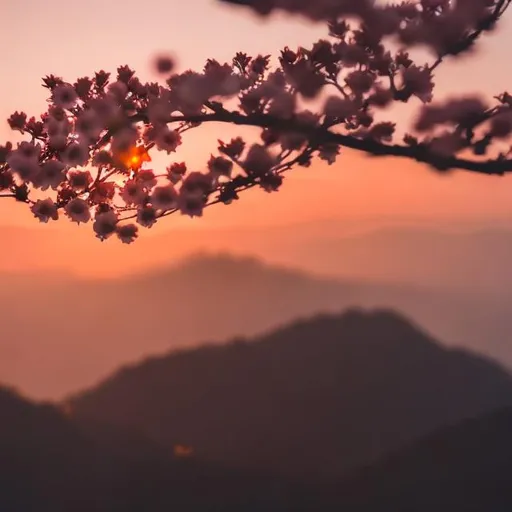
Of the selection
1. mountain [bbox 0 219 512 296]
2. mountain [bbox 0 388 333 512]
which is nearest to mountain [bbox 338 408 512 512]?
mountain [bbox 0 388 333 512]

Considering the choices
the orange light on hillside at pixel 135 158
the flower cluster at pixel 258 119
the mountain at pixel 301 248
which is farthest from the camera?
the mountain at pixel 301 248

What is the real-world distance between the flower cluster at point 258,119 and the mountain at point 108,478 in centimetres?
104

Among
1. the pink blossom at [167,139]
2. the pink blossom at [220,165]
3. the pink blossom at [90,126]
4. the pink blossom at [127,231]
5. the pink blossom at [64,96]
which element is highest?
the pink blossom at [64,96]

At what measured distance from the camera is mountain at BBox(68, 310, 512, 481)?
2.87m

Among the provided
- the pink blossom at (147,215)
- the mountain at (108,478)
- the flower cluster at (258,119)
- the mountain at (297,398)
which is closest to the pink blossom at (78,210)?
the flower cluster at (258,119)

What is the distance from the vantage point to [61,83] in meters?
2.20

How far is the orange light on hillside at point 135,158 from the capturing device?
2166 millimetres

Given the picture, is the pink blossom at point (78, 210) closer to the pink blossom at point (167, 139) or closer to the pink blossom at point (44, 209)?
the pink blossom at point (44, 209)

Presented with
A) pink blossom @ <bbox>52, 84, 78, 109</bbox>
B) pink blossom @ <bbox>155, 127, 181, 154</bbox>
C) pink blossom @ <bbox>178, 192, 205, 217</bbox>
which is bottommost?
pink blossom @ <bbox>178, 192, 205, 217</bbox>

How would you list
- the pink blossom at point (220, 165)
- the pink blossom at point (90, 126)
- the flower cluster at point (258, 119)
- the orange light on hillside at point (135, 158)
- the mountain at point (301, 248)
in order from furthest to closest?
1. the mountain at point (301, 248)
2. the orange light on hillside at point (135, 158)
3. the pink blossom at point (90, 126)
4. the pink blossom at point (220, 165)
5. the flower cluster at point (258, 119)

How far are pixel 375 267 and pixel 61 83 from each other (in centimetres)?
135

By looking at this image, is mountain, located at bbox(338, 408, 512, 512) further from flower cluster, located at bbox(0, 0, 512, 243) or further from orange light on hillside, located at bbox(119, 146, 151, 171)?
orange light on hillside, located at bbox(119, 146, 151, 171)

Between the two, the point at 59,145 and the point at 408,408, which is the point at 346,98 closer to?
the point at 59,145

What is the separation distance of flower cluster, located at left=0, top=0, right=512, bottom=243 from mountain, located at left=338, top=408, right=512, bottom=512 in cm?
130
